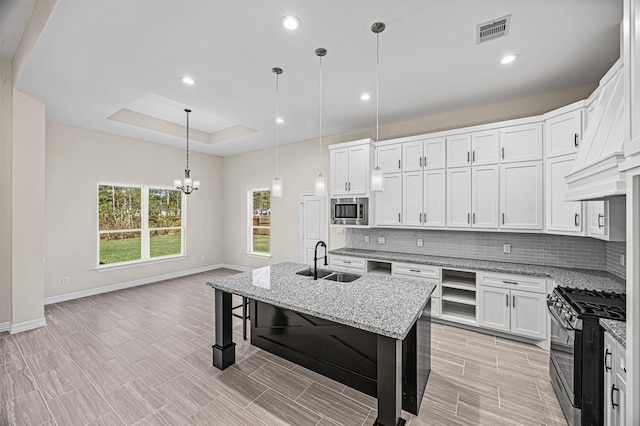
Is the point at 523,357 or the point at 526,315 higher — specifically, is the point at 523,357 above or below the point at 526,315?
below

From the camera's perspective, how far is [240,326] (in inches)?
145

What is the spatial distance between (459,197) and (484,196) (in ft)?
1.00

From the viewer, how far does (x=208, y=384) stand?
2475mm

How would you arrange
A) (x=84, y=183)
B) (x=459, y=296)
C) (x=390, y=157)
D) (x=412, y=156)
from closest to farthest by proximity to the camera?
(x=459, y=296), (x=412, y=156), (x=390, y=157), (x=84, y=183)

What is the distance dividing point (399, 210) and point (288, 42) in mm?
2871

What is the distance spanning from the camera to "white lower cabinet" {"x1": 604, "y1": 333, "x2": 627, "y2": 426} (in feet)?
4.72

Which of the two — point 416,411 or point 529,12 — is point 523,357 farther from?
point 529,12

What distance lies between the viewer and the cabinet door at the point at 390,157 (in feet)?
14.1

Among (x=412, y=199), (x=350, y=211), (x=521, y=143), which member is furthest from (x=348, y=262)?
(x=521, y=143)

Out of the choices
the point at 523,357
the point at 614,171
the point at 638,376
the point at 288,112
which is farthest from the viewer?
the point at 288,112

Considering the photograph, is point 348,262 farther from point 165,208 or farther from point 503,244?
point 165,208

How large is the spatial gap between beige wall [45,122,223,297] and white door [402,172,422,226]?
5.29 m

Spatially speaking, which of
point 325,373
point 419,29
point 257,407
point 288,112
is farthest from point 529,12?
point 257,407

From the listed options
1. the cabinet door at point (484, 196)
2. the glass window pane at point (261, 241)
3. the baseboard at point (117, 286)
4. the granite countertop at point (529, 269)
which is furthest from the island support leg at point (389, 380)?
the baseboard at point (117, 286)
